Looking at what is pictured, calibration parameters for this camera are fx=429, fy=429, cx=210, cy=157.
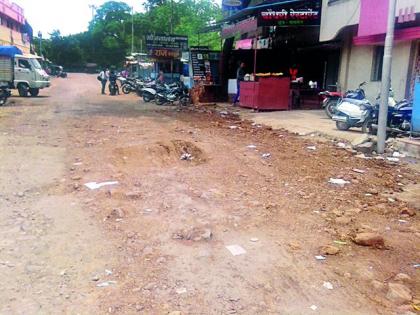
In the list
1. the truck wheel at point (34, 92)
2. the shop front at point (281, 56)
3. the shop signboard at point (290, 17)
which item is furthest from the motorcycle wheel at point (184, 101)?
the truck wheel at point (34, 92)

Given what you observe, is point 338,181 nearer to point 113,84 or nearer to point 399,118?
point 399,118

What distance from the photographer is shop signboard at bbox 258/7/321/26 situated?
14.3 m

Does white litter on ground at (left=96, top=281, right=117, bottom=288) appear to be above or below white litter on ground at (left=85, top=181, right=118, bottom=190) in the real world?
below

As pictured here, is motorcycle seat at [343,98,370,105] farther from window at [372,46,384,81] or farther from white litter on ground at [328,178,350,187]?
white litter on ground at [328,178,350,187]

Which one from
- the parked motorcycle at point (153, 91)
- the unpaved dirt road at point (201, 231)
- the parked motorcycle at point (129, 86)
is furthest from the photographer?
the parked motorcycle at point (129, 86)

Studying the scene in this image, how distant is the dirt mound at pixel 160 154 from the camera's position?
7398 millimetres

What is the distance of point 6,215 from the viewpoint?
15.4 ft

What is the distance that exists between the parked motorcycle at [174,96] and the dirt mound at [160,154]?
11272 mm

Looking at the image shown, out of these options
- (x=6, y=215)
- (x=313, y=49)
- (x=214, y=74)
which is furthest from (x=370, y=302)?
(x=214, y=74)

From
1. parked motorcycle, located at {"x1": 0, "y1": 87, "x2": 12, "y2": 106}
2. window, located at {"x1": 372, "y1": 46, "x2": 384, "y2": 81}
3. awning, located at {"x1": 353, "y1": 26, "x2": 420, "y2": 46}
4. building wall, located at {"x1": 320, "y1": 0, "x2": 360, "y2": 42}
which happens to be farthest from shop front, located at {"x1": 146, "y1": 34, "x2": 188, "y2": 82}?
awning, located at {"x1": 353, "y1": 26, "x2": 420, "y2": 46}

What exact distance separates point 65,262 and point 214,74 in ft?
61.9

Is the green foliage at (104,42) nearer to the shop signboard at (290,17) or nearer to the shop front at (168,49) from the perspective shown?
the shop front at (168,49)

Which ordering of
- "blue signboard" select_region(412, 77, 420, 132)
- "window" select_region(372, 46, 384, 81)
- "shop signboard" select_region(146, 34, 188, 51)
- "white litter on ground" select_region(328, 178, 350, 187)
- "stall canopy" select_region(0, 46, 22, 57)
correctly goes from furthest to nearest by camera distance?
"shop signboard" select_region(146, 34, 188, 51) < "stall canopy" select_region(0, 46, 22, 57) < "window" select_region(372, 46, 384, 81) < "blue signboard" select_region(412, 77, 420, 132) < "white litter on ground" select_region(328, 178, 350, 187)

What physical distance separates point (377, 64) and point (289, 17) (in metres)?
3.36
